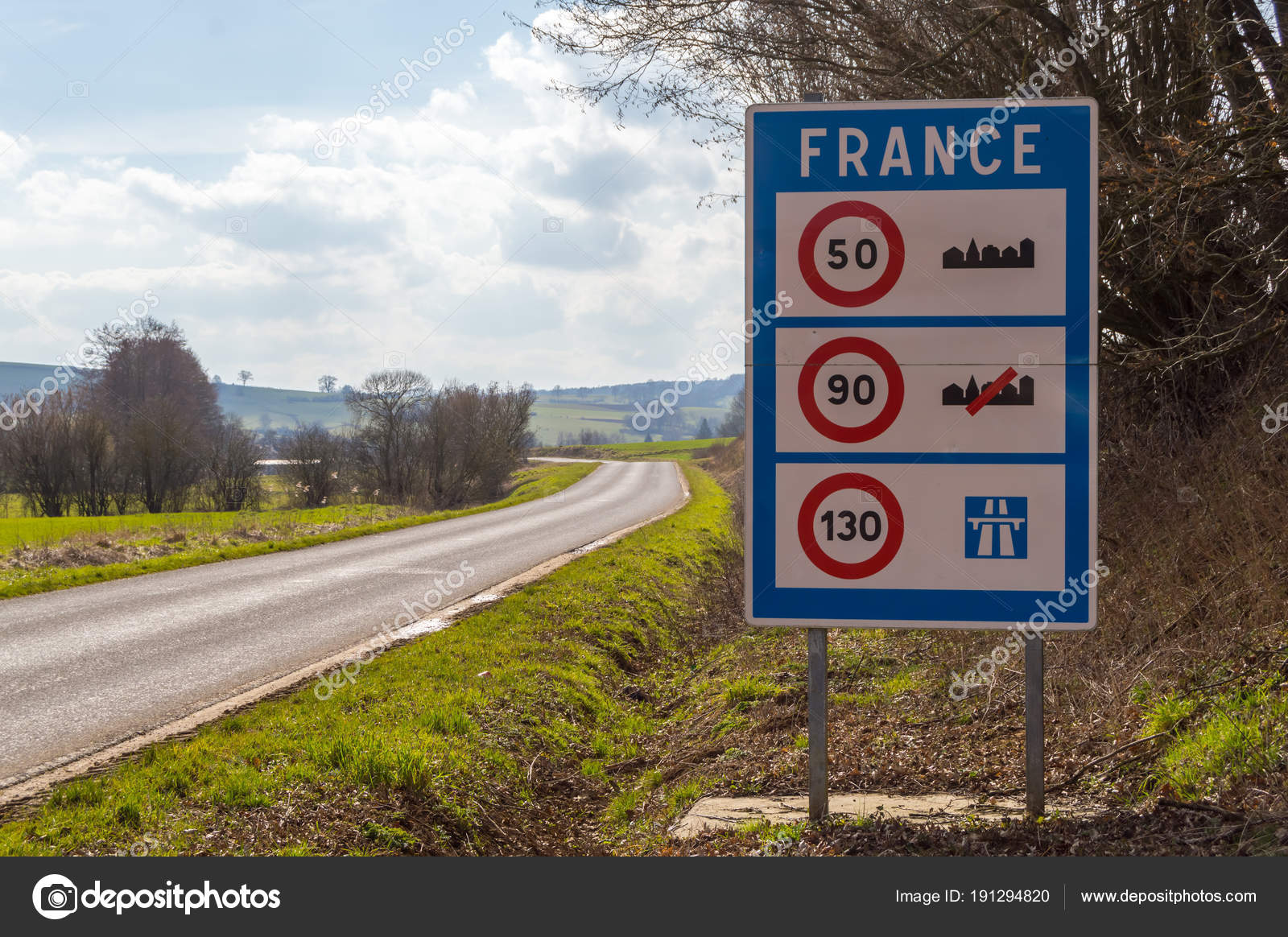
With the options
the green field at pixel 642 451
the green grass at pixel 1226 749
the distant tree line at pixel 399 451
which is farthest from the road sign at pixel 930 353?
the green field at pixel 642 451

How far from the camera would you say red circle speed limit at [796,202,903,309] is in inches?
145

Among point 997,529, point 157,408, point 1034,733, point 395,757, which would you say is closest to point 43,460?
point 157,408

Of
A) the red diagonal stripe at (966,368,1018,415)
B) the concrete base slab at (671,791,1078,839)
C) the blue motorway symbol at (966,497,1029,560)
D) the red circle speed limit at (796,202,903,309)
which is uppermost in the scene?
the red circle speed limit at (796,202,903,309)

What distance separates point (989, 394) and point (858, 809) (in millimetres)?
1892

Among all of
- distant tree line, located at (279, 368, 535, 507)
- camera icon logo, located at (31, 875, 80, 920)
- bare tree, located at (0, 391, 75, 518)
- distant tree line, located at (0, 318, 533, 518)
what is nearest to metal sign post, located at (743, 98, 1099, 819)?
camera icon logo, located at (31, 875, 80, 920)

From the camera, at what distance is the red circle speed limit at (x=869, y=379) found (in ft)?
12.1

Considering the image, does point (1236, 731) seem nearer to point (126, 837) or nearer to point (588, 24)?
point (126, 837)

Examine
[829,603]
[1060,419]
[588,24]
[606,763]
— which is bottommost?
[606,763]

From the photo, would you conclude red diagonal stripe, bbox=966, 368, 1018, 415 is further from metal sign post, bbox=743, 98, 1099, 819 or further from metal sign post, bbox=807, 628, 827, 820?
metal sign post, bbox=807, 628, 827, 820

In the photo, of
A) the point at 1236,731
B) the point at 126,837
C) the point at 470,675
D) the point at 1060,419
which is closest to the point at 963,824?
the point at 1236,731

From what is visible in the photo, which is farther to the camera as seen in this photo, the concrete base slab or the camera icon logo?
the concrete base slab

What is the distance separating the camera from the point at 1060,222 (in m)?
3.64

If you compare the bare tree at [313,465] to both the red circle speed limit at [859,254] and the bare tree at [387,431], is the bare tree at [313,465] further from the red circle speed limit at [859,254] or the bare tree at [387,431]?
the red circle speed limit at [859,254]

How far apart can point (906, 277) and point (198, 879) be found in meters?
3.43
